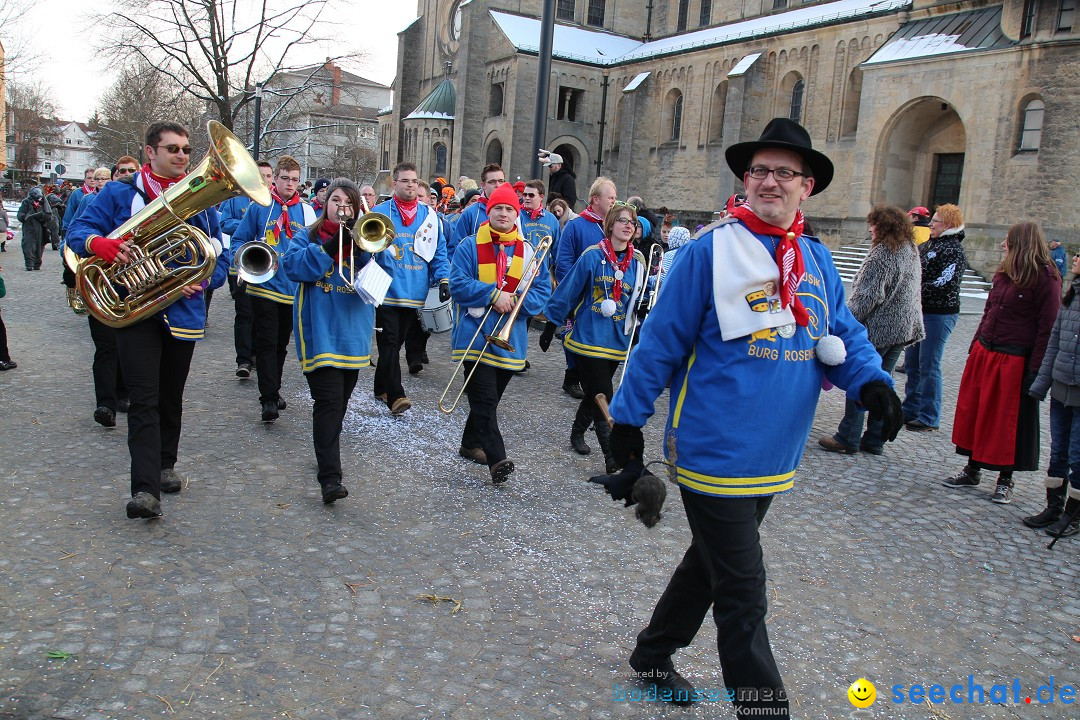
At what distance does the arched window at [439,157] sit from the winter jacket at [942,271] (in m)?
44.3

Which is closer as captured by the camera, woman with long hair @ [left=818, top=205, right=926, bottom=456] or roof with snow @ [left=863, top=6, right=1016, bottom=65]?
woman with long hair @ [left=818, top=205, right=926, bottom=456]

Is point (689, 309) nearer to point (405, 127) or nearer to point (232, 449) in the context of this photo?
point (232, 449)

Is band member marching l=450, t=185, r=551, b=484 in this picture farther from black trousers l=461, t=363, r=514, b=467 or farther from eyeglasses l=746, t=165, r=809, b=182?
eyeglasses l=746, t=165, r=809, b=182

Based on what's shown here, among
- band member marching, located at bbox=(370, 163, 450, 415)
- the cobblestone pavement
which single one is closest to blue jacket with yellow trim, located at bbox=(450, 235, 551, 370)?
the cobblestone pavement

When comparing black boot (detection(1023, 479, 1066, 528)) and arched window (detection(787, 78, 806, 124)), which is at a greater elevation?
arched window (detection(787, 78, 806, 124))

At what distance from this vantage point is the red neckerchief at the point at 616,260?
6504mm

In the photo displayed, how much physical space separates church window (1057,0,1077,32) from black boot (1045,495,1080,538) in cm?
2450

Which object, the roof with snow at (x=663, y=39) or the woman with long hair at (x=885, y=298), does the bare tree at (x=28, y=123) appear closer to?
the roof with snow at (x=663, y=39)

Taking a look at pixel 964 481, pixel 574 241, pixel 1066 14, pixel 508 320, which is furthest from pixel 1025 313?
pixel 1066 14

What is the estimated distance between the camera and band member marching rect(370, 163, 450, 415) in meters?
7.80

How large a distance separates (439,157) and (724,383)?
4981 cm

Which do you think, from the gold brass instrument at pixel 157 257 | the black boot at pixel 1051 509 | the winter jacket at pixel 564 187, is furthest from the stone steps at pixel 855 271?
the gold brass instrument at pixel 157 257

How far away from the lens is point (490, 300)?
6168 mm

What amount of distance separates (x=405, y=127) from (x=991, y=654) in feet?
170
